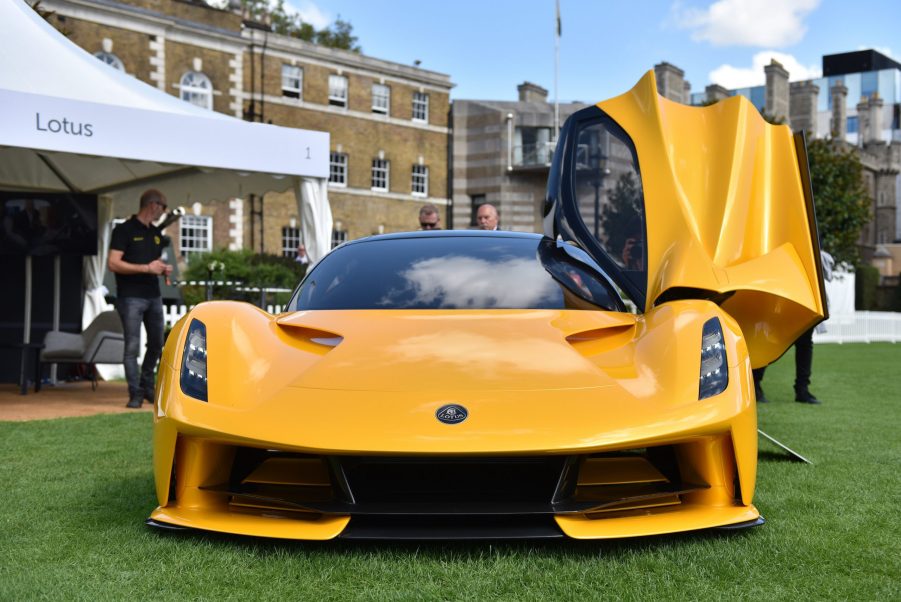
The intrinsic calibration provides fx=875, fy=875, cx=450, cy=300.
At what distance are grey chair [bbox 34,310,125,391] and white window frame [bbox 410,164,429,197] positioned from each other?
108 ft

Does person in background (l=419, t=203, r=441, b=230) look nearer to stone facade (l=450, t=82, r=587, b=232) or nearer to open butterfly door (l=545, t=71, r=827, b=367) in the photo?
open butterfly door (l=545, t=71, r=827, b=367)

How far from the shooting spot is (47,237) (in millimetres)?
9656

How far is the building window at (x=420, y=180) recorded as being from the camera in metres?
41.6

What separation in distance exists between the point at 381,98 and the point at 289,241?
833cm

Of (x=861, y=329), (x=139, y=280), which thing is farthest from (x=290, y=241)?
(x=139, y=280)

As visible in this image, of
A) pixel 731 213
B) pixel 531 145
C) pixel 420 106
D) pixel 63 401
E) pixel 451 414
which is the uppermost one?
pixel 420 106

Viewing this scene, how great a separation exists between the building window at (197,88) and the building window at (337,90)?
5853 mm

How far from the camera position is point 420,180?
138 ft

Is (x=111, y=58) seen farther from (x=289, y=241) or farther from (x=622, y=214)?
(x=622, y=214)

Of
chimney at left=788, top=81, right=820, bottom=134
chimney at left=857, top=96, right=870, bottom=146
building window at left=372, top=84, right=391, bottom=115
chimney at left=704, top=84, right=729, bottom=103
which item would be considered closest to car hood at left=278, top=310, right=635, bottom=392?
building window at left=372, top=84, right=391, bottom=115

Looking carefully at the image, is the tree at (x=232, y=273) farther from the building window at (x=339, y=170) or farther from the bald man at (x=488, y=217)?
the bald man at (x=488, y=217)

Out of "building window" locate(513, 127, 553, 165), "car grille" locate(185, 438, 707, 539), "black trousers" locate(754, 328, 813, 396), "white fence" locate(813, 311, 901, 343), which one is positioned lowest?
"white fence" locate(813, 311, 901, 343)

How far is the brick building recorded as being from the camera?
31125 mm

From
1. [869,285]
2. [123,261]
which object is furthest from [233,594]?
[869,285]
